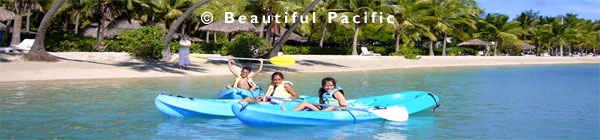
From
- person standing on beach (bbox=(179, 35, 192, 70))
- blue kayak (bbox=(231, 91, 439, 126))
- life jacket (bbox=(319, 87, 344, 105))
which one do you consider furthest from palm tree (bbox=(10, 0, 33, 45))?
life jacket (bbox=(319, 87, 344, 105))

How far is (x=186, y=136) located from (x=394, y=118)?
3.57m

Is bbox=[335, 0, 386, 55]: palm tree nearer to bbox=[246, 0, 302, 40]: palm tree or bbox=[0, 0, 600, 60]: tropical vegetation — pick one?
bbox=[0, 0, 600, 60]: tropical vegetation

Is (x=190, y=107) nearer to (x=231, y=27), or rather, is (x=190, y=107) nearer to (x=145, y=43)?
(x=145, y=43)

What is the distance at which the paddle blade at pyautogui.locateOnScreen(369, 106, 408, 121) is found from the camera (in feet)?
31.4

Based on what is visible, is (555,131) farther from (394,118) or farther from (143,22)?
(143,22)

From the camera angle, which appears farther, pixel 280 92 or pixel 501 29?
pixel 501 29

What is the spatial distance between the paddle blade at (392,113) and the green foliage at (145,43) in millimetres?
15327

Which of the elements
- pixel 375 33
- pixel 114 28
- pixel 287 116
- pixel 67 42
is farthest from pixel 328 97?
pixel 375 33

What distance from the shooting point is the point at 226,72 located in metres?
22.8

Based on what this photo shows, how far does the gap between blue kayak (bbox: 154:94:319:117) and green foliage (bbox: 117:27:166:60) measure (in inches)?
538

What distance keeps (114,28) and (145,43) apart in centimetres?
1742

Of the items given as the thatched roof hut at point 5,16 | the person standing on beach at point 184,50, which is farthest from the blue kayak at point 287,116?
the thatched roof hut at point 5,16

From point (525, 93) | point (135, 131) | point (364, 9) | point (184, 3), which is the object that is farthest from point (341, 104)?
point (184, 3)

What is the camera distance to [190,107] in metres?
9.70
